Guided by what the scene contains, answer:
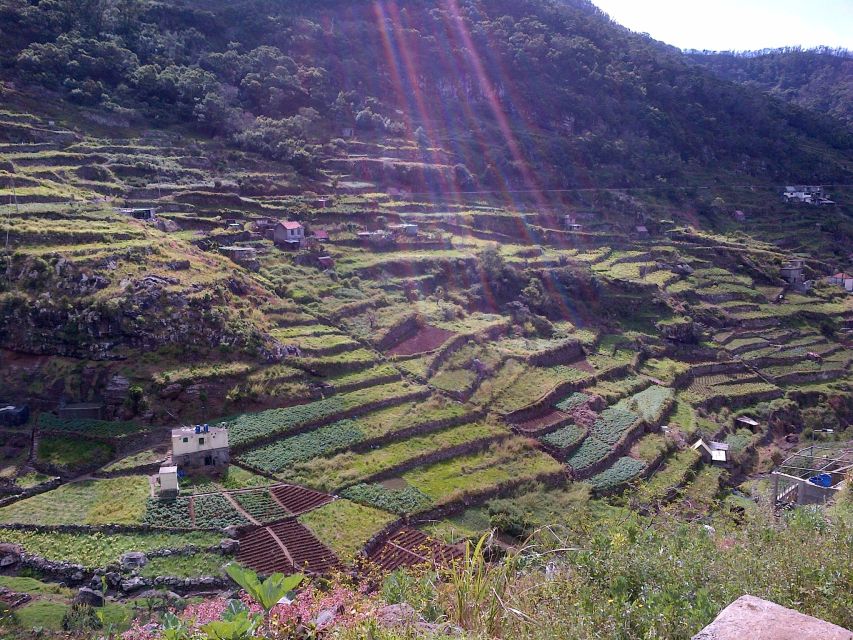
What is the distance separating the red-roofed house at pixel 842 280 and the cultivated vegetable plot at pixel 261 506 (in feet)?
179

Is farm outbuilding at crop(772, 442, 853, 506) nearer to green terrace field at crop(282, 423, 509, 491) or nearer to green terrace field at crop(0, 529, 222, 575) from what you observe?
green terrace field at crop(282, 423, 509, 491)

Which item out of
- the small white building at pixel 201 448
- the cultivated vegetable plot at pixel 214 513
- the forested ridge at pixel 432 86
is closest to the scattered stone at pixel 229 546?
the cultivated vegetable plot at pixel 214 513

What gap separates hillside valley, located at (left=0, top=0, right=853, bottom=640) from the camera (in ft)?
29.1

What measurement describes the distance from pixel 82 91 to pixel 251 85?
16.7 metres

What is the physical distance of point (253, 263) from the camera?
37.2m


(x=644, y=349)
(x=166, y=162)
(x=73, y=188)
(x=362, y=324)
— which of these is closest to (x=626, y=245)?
(x=644, y=349)

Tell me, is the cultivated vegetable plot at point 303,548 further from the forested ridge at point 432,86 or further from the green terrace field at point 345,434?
the forested ridge at point 432,86

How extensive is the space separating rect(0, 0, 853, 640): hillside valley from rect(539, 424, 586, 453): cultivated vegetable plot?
169 mm

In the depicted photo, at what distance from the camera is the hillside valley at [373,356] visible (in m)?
8.88

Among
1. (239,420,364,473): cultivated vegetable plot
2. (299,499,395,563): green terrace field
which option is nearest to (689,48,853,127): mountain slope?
(239,420,364,473): cultivated vegetable plot

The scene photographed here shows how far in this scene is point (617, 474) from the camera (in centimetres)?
2864

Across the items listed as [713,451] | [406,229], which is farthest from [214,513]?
[406,229]

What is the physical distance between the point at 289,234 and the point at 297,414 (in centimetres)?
1715

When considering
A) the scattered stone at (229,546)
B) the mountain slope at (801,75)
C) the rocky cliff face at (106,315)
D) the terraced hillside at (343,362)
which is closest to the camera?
the scattered stone at (229,546)
